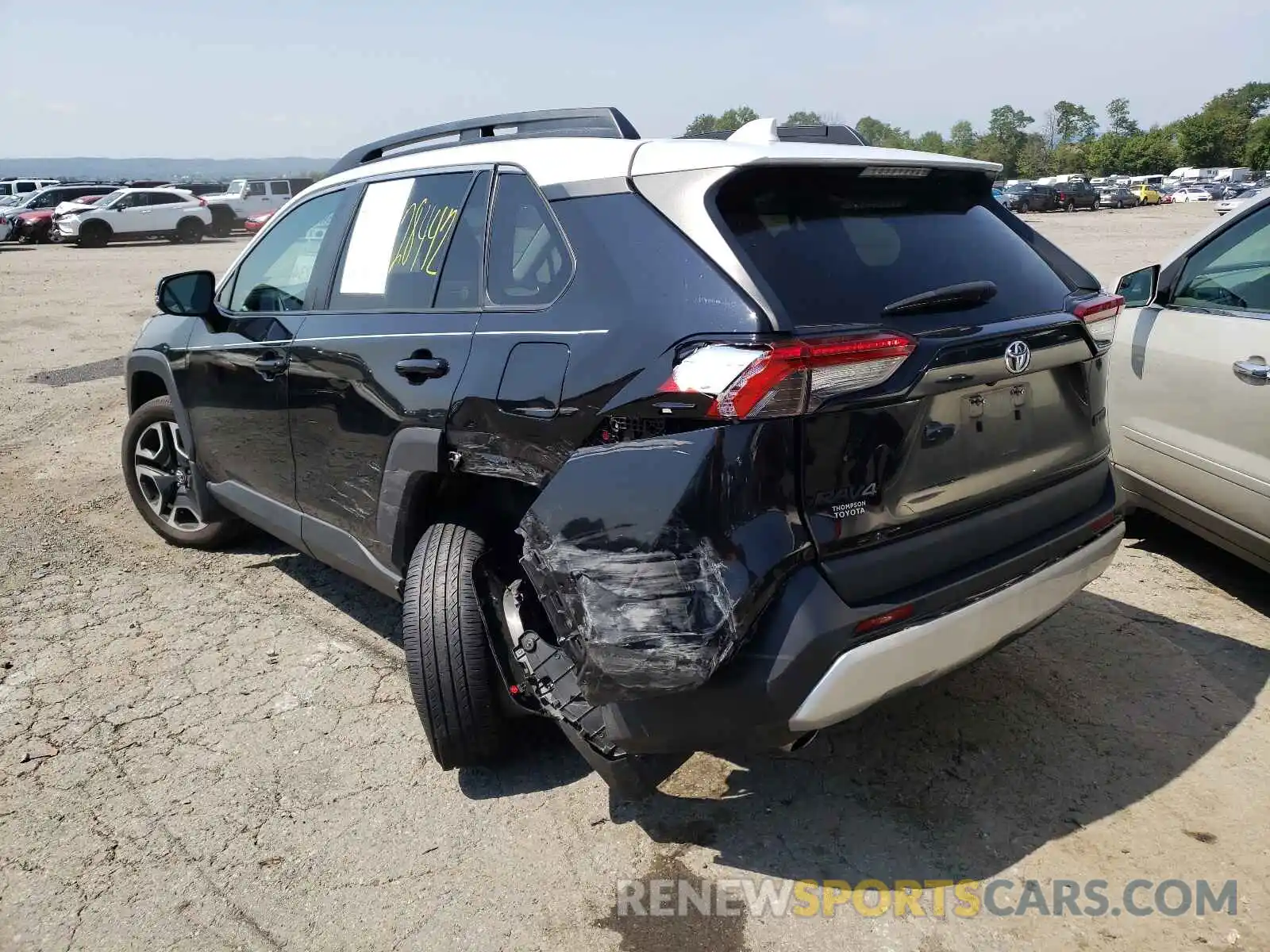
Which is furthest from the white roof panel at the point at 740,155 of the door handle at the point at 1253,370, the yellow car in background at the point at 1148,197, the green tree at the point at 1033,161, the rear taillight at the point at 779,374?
the green tree at the point at 1033,161

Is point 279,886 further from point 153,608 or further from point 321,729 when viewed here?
point 153,608

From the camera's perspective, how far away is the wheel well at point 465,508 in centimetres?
294

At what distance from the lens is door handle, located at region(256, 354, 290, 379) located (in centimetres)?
365

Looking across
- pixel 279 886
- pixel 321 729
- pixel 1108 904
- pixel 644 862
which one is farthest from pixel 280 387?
pixel 1108 904

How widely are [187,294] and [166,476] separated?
127cm

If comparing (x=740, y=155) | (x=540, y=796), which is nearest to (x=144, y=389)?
(x=540, y=796)

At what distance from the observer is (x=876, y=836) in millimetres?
2660

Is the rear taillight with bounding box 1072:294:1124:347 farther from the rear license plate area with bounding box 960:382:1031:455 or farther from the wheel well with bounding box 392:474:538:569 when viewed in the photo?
the wheel well with bounding box 392:474:538:569

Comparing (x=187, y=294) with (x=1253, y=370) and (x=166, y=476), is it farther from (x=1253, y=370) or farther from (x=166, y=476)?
(x=1253, y=370)

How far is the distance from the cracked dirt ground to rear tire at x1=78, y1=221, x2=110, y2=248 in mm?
28481

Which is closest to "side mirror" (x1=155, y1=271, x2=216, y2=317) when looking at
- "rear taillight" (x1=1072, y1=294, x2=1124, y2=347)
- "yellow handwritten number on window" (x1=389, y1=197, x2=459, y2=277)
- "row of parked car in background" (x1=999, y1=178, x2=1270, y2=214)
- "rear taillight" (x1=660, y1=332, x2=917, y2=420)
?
"yellow handwritten number on window" (x1=389, y1=197, x2=459, y2=277)

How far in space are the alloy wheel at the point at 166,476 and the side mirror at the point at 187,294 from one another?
93 centimetres

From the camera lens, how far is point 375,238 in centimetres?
342

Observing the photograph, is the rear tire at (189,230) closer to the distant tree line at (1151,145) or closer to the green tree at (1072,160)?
the distant tree line at (1151,145)
